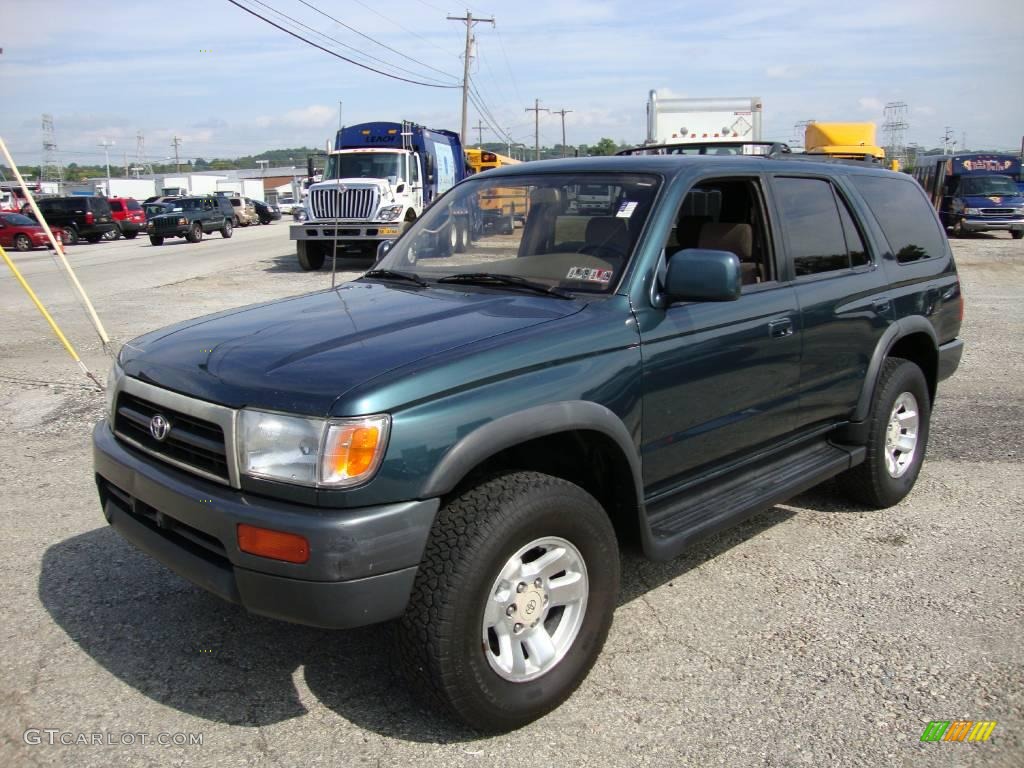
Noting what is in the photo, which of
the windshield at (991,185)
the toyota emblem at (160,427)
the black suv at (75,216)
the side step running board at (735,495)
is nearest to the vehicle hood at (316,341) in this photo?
the toyota emblem at (160,427)

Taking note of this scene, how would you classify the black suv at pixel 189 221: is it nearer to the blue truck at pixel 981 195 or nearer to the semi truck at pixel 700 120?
the semi truck at pixel 700 120

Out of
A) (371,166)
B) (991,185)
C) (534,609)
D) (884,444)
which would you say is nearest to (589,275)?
(534,609)

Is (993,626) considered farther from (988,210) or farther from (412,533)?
(988,210)

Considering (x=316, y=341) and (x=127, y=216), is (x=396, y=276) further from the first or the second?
(x=127, y=216)

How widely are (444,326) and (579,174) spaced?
4.21 feet

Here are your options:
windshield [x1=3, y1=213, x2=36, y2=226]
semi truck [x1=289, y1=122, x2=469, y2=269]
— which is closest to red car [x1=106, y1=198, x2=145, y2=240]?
windshield [x1=3, y1=213, x2=36, y2=226]

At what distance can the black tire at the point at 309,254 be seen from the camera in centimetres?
1969

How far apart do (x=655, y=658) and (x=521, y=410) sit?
4.04 ft

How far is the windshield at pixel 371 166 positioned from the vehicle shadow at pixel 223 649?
16945mm

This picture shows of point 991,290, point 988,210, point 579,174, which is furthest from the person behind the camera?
point 988,210

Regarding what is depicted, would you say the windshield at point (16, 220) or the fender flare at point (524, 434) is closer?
the fender flare at point (524, 434)

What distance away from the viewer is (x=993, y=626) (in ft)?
11.8

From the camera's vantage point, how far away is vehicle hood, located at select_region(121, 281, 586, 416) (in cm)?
269

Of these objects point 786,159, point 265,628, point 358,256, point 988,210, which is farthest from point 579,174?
point 988,210
